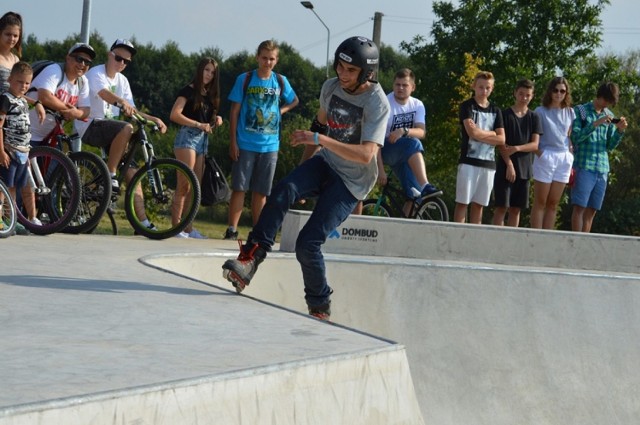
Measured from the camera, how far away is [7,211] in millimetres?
8344

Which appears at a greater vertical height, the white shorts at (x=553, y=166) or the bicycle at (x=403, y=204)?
the white shorts at (x=553, y=166)

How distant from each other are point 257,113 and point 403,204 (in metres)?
2.14

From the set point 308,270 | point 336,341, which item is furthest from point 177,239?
point 336,341

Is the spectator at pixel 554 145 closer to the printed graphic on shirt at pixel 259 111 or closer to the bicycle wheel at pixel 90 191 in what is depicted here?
the printed graphic on shirt at pixel 259 111

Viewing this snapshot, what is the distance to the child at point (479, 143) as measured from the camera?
35.1 feet

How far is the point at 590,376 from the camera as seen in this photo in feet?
25.6

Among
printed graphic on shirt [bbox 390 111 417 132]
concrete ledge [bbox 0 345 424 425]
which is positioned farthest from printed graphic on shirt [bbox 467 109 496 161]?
concrete ledge [bbox 0 345 424 425]

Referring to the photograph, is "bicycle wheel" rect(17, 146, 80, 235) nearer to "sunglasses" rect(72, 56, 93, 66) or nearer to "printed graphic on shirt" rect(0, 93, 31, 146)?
"printed graphic on shirt" rect(0, 93, 31, 146)

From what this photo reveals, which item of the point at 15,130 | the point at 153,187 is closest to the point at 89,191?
the point at 153,187

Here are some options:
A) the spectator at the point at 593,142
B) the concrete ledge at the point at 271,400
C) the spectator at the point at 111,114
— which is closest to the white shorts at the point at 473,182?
the spectator at the point at 593,142

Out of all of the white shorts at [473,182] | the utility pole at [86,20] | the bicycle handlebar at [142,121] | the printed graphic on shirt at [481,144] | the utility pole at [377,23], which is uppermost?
the utility pole at [377,23]

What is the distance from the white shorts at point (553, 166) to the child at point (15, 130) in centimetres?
545

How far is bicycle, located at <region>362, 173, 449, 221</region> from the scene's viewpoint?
11.1m

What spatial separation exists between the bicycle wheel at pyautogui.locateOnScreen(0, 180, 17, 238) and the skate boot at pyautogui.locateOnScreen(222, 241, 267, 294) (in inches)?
109
